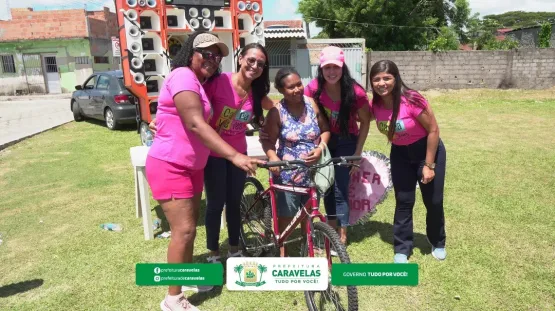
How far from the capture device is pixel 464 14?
884 inches

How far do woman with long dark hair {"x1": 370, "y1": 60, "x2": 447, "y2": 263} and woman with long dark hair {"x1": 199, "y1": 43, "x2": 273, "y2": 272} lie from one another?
0.85m

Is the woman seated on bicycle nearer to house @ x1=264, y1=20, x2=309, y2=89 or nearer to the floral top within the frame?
the floral top

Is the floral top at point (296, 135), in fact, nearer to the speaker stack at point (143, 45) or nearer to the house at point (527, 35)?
the speaker stack at point (143, 45)

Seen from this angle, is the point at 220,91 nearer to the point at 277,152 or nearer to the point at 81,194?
the point at 277,152

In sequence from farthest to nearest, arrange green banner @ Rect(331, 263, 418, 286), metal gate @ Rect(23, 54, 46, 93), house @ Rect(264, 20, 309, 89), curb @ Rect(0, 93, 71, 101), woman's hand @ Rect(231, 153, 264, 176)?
metal gate @ Rect(23, 54, 46, 93) → curb @ Rect(0, 93, 71, 101) → house @ Rect(264, 20, 309, 89) → woman's hand @ Rect(231, 153, 264, 176) → green banner @ Rect(331, 263, 418, 286)

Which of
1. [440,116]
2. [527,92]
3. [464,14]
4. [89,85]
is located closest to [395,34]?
[464,14]

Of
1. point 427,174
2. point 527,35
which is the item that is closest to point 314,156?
point 427,174

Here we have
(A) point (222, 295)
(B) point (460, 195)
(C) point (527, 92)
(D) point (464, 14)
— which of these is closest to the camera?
(A) point (222, 295)

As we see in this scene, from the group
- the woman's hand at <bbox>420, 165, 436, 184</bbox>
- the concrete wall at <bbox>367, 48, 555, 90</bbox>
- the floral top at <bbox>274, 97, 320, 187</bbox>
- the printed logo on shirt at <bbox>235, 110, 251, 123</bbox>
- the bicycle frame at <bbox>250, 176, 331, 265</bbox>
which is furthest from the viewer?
the concrete wall at <bbox>367, 48, 555, 90</bbox>

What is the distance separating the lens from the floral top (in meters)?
2.90

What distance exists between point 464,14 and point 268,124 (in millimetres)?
23233

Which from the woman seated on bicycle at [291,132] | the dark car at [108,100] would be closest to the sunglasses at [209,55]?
the woman seated on bicycle at [291,132]

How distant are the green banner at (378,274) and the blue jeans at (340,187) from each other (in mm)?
1765

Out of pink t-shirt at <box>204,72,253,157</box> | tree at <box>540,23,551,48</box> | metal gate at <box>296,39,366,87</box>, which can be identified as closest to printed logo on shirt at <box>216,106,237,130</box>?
pink t-shirt at <box>204,72,253,157</box>
